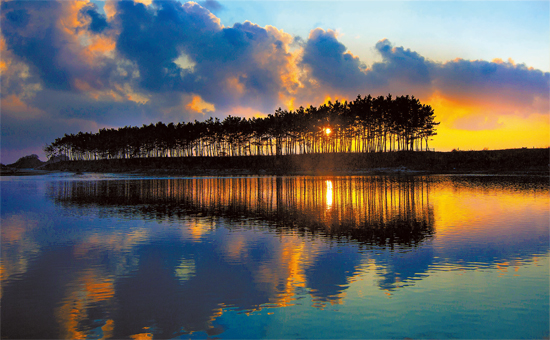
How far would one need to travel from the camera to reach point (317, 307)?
397 inches

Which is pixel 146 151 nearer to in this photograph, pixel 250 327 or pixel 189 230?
pixel 189 230

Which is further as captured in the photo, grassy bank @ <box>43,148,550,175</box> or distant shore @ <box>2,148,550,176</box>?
grassy bank @ <box>43,148,550,175</box>

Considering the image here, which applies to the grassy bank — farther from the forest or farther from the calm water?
the calm water

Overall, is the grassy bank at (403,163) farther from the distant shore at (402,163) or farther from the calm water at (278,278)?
the calm water at (278,278)

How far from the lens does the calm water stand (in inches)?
360

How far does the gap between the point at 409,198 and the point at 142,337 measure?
32983 millimetres

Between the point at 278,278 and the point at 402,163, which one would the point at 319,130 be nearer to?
the point at 402,163

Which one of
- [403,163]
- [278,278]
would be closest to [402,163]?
[403,163]

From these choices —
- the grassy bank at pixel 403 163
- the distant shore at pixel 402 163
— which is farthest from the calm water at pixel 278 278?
the grassy bank at pixel 403 163

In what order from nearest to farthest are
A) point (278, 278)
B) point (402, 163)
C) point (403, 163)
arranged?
1. point (278, 278)
2. point (403, 163)
3. point (402, 163)

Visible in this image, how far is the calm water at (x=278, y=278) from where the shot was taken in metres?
9.15

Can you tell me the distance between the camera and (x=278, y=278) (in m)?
12.5

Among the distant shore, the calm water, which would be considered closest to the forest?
the distant shore

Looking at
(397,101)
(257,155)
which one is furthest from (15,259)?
(257,155)
